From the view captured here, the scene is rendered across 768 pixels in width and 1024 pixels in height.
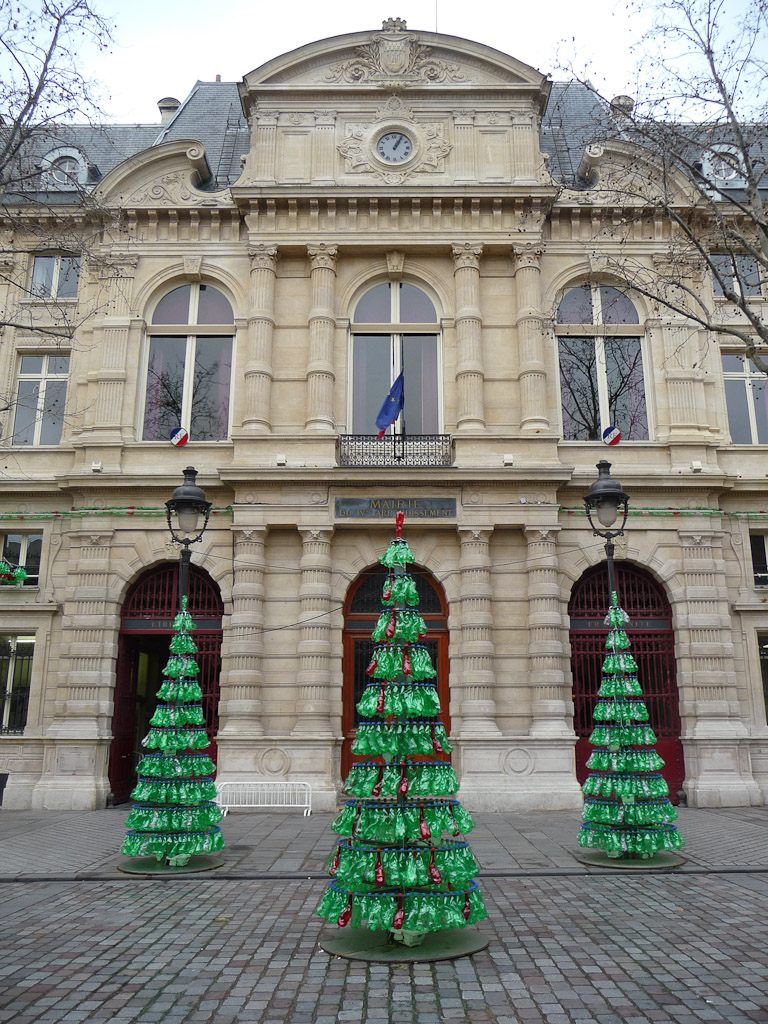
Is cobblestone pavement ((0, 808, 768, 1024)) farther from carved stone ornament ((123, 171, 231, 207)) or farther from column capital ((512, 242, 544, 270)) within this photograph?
carved stone ornament ((123, 171, 231, 207))

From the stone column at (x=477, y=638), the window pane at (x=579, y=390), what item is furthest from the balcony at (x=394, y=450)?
the window pane at (x=579, y=390)

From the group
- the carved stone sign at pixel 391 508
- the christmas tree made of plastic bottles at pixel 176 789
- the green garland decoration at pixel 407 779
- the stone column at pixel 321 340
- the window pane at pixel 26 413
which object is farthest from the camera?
the window pane at pixel 26 413

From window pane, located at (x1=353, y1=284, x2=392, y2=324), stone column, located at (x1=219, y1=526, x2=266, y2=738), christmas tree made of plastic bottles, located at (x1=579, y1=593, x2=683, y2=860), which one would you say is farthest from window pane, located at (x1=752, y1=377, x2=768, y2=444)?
stone column, located at (x1=219, y1=526, x2=266, y2=738)

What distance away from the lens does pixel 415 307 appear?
1967 cm

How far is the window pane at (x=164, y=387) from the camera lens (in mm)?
19094

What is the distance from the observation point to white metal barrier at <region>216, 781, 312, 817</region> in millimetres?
15719

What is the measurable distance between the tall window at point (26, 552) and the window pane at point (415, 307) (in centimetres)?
986

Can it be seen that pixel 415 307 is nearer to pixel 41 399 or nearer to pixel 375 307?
pixel 375 307

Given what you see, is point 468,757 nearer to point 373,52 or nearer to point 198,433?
point 198,433

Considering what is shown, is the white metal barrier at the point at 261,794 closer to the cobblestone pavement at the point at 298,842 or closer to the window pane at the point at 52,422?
the cobblestone pavement at the point at 298,842

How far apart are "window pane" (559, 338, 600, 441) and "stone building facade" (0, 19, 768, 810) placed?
0.10 m

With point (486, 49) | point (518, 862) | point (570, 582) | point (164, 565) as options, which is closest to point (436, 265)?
point (486, 49)

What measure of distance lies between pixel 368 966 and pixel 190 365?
50.2 ft

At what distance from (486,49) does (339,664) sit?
49.1 feet
